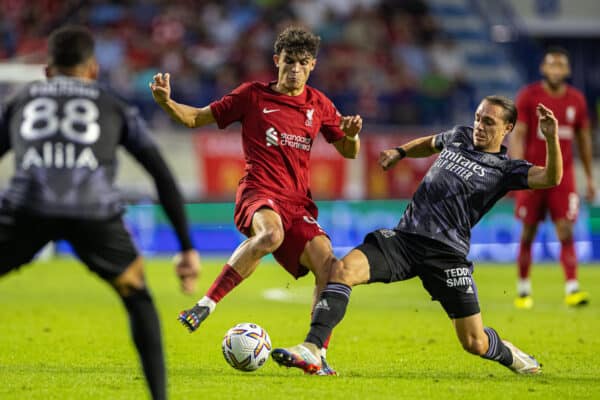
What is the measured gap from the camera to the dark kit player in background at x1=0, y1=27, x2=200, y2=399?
5215mm

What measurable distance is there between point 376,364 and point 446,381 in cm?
90

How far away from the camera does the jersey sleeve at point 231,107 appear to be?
797 cm

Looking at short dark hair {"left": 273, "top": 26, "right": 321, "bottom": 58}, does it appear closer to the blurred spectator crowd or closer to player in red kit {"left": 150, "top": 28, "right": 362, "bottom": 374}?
player in red kit {"left": 150, "top": 28, "right": 362, "bottom": 374}

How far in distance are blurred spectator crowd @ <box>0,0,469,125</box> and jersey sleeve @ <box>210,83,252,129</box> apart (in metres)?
14.1

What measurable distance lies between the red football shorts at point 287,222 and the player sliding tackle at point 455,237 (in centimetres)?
56

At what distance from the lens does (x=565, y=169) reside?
12555 mm

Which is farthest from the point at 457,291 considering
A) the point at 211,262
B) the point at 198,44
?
the point at 198,44

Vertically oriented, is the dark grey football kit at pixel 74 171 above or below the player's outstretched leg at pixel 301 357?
above

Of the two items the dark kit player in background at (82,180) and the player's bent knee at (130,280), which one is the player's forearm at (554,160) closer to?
the dark kit player in background at (82,180)

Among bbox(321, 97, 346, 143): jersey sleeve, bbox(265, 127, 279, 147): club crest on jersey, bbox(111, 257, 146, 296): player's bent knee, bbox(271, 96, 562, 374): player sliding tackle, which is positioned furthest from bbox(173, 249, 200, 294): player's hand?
bbox(321, 97, 346, 143): jersey sleeve

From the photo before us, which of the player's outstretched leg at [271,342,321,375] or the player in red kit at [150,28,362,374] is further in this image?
the player in red kit at [150,28,362,374]

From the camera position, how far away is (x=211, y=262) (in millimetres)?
18781

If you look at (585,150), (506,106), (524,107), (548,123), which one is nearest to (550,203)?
(585,150)

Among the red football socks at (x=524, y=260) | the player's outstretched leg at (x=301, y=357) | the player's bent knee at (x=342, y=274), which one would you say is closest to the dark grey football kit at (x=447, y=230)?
the player's bent knee at (x=342, y=274)
